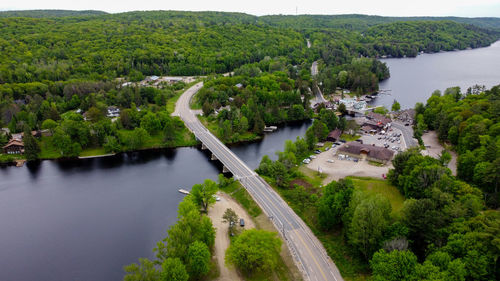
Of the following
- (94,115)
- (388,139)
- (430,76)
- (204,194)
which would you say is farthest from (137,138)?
(430,76)

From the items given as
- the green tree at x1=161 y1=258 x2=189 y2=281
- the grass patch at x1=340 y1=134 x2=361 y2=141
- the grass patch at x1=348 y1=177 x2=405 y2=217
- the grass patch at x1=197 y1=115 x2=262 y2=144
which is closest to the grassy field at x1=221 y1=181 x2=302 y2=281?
the green tree at x1=161 y1=258 x2=189 y2=281

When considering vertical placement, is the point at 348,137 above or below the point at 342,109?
below

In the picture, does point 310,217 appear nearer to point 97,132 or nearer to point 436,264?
point 436,264

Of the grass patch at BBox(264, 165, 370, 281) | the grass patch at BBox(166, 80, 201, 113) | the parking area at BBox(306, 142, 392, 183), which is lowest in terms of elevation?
the grass patch at BBox(264, 165, 370, 281)

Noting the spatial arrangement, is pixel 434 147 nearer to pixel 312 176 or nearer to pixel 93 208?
pixel 312 176

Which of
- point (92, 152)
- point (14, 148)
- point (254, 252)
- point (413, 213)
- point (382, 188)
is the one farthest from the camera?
point (92, 152)

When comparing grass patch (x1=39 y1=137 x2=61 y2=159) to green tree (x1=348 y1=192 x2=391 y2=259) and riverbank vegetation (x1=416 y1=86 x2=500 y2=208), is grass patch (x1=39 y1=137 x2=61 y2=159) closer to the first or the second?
green tree (x1=348 y1=192 x2=391 y2=259)

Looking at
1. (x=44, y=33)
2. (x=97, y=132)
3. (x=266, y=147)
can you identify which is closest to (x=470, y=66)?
(x=266, y=147)
